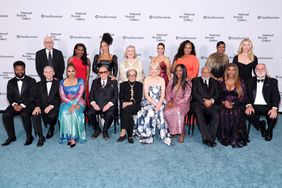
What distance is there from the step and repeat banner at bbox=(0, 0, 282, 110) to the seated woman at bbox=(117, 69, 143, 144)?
62.4 inches

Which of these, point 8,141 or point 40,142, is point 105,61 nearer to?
point 40,142

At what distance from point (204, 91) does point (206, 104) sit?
28 cm

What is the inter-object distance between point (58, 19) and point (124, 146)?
356 cm

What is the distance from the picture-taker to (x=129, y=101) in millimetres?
5512

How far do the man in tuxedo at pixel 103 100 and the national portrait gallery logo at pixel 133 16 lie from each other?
1765 mm

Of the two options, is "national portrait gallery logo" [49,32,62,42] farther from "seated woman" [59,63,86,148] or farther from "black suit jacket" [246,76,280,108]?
"black suit jacket" [246,76,280,108]

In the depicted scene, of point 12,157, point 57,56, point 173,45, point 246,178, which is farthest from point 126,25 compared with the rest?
point 246,178

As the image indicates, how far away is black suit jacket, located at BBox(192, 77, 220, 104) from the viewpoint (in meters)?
5.39

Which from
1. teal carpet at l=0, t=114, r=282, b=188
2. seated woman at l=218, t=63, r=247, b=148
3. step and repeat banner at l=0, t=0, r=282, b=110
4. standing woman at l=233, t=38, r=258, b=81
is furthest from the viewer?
step and repeat banner at l=0, t=0, r=282, b=110

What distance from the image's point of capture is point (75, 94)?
17.6 ft

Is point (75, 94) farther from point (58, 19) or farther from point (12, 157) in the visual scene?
point (58, 19)

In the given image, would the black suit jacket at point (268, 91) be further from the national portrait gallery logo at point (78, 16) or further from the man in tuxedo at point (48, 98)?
the national portrait gallery logo at point (78, 16)

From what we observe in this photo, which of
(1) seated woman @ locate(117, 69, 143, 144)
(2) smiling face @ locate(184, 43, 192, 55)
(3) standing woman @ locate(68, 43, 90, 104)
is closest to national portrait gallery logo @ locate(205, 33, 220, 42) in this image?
(2) smiling face @ locate(184, 43, 192, 55)

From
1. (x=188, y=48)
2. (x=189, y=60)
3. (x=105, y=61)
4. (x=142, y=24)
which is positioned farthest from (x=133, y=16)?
(x=189, y=60)
